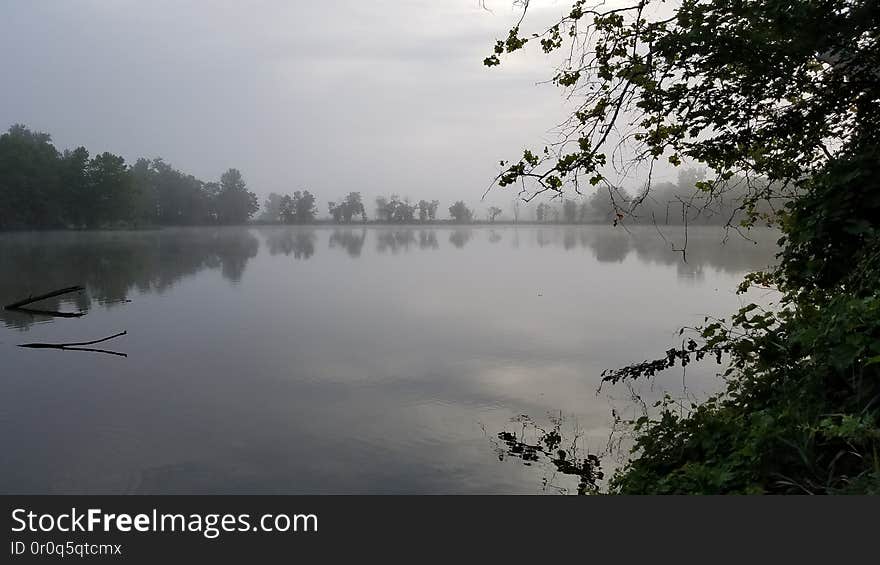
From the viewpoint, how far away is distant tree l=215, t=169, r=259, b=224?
400 ft

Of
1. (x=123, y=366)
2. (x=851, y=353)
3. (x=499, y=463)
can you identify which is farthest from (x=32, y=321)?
(x=851, y=353)

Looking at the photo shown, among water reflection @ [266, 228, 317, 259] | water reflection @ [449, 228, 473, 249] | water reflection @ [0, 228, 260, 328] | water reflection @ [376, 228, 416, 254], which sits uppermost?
water reflection @ [0, 228, 260, 328]

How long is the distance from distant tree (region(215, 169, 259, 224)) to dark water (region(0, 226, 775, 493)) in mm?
100677

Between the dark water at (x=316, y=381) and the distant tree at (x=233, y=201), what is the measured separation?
10068 cm

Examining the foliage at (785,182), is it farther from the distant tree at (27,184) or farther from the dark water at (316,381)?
the distant tree at (27,184)

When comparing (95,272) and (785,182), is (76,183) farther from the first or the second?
(785,182)

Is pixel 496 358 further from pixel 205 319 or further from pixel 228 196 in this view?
pixel 228 196

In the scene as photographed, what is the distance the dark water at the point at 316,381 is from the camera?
306 inches

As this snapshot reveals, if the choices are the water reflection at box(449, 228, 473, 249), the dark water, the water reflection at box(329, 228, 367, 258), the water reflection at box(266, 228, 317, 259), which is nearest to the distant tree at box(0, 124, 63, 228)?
the water reflection at box(266, 228, 317, 259)

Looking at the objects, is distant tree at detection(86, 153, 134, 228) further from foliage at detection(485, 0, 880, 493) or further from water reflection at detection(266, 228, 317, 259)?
foliage at detection(485, 0, 880, 493)

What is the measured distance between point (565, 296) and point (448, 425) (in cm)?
1431

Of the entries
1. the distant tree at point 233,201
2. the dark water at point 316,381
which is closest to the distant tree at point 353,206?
the distant tree at point 233,201

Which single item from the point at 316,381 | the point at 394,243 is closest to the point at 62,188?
the point at 394,243

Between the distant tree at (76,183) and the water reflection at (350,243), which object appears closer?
the water reflection at (350,243)
